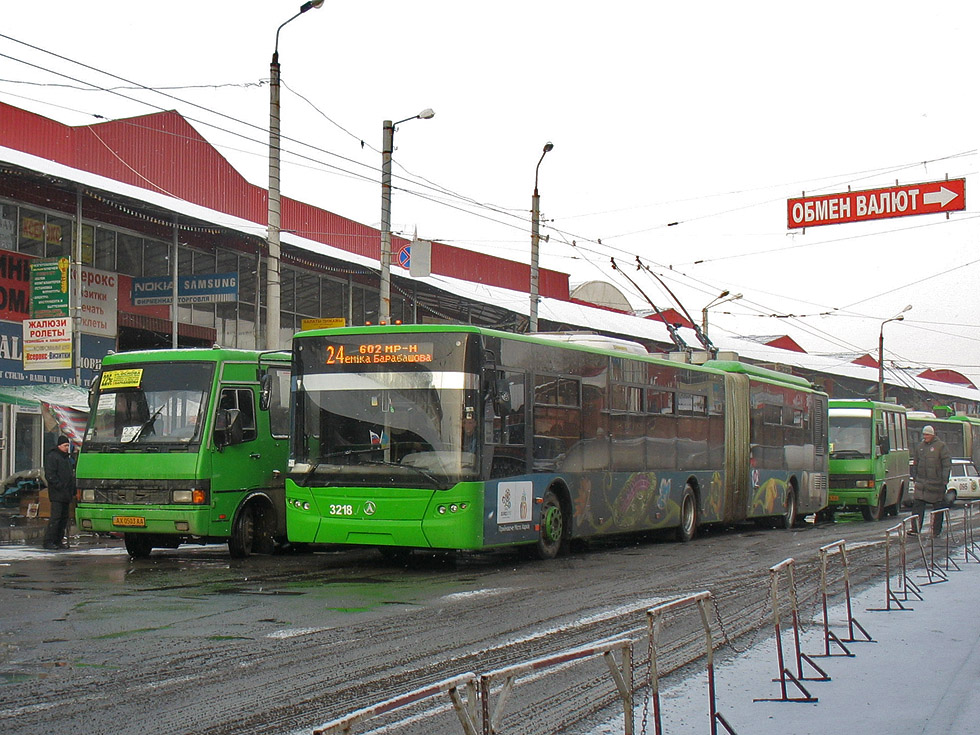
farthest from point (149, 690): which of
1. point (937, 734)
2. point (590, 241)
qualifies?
point (590, 241)

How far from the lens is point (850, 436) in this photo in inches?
1148

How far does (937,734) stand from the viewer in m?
6.34

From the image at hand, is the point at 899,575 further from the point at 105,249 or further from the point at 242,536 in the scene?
the point at 105,249

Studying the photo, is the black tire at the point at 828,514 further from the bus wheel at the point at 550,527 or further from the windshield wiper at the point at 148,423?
the windshield wiper at the point at 148,423

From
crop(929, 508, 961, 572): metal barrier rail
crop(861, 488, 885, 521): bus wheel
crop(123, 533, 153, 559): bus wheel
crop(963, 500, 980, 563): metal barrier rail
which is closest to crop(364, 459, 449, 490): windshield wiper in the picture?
crop(123, 533, 153, 559): bus wheel

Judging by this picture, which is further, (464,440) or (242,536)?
(242,536)

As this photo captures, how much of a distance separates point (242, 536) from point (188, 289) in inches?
418

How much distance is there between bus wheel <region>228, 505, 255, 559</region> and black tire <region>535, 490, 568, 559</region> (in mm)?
3746

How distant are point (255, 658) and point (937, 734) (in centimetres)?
422

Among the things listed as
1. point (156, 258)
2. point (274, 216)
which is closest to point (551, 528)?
point (274, 216)

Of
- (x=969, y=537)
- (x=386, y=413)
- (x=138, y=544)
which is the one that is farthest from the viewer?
(x=969, y=537)

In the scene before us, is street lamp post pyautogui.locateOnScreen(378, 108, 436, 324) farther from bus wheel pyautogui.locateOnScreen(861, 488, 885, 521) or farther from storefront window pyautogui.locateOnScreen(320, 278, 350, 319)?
bus wheel pyautogui.locateOnScreen(861, 488, 885, 521)

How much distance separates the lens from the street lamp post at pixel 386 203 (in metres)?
23.7

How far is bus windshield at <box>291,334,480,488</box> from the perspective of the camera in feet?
44.5
